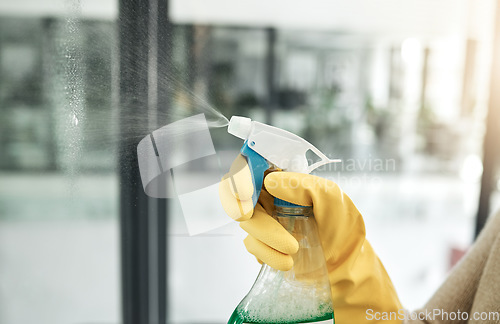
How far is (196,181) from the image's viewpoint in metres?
0.59

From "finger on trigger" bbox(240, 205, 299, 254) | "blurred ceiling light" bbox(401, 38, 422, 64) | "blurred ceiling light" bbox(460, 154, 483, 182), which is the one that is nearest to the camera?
"finger on trigger" bbox(240, 205, 299, 254)

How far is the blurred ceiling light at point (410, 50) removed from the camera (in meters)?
1.52

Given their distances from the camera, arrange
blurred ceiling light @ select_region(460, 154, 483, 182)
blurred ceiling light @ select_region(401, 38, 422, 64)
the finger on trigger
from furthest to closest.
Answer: blurred ceiling light @ select_region(460, 154, 483, 182) → blurred ceiling light @ select_region(401, 38, 422, 64) → the finger on trigger

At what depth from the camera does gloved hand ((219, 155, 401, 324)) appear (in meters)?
0.51

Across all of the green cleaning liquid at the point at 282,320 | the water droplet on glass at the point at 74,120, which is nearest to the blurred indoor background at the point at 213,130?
the water droplet on glass at the point at 74,120

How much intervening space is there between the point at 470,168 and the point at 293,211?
161 cm

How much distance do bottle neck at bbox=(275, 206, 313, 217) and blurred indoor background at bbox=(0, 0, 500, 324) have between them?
0.29 ft

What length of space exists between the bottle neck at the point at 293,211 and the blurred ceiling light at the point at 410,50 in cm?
116

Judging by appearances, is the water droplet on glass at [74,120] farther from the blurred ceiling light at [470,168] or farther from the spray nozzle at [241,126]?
the blurred ceiling light at [470,168]

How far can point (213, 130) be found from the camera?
0.62 m

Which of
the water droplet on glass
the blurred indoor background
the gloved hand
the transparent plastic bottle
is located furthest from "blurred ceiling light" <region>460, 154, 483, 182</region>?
the water droplet on glass

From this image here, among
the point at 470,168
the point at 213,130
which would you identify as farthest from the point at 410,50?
the point at 213,130

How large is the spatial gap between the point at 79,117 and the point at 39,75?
0.64m

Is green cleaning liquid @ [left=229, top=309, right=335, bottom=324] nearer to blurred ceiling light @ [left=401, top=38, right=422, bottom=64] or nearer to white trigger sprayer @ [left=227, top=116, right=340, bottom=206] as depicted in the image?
white trigger sprayer @ [left=227, top=116, right=340, bottom=206]
